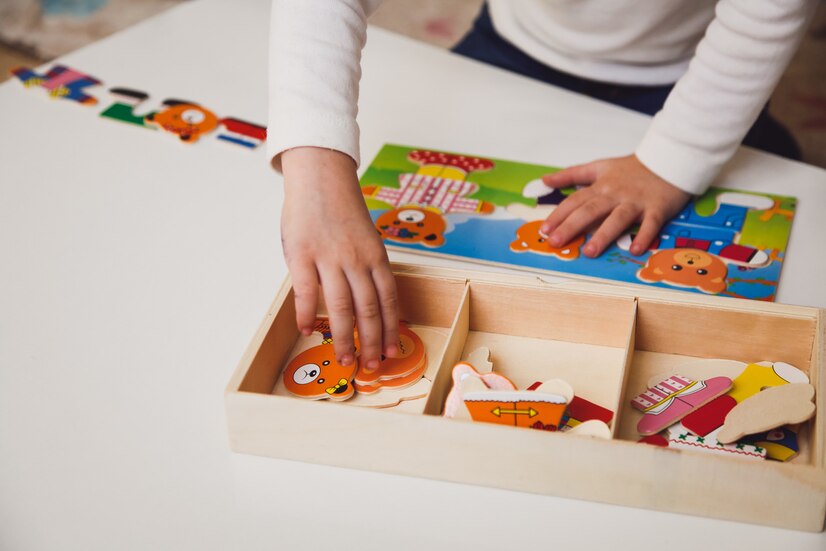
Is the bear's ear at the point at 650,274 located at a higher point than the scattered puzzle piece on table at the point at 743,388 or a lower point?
higher

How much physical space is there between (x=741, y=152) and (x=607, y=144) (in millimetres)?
154

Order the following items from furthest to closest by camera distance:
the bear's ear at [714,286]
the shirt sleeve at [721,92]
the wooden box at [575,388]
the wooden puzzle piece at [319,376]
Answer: the shirt sleeve at [721,92] → the bear's ear at [714,286] → the wooden puzzle piece at [319,376] → the wooden box at [575,388]

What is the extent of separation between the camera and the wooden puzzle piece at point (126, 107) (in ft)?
3.40

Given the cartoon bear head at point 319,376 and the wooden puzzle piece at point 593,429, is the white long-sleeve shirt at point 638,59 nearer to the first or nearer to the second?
the cartoon bear head at point 319,376

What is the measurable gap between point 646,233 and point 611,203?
55 mm

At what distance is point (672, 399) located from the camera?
2.04 feet

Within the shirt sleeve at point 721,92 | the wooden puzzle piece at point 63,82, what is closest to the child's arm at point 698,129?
the shirt sleeve at point 721,92

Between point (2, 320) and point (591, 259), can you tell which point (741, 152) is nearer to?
point (591, 259)

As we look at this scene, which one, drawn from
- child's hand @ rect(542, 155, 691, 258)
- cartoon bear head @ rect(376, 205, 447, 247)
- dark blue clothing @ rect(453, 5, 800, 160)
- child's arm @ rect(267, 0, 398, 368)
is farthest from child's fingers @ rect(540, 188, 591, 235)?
dark blue clothing @ rect(453, 5, 800, 160)

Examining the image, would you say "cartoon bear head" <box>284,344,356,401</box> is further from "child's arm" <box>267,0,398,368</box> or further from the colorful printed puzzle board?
the colorful printed puzzle board

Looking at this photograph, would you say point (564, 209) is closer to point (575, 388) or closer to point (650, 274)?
point (650, 274)

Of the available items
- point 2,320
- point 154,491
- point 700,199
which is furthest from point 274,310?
point 700,199

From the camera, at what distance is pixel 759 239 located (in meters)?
0.81

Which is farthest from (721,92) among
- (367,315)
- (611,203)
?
(367,315)
